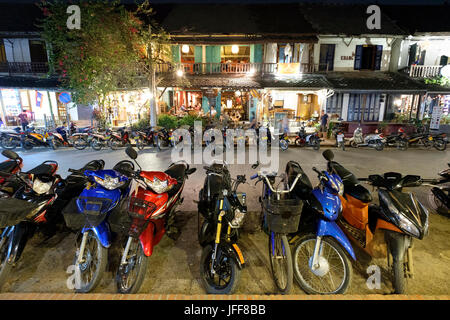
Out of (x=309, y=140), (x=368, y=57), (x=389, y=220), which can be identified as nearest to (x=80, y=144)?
(x=309, y=140)

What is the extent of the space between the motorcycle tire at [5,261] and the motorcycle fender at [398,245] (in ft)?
14.9

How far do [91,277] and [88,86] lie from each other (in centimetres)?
1078

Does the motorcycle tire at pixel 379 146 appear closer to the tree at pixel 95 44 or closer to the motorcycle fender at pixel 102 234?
the tree at pixel 95 44

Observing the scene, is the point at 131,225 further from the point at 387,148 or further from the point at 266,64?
the point at 266,64

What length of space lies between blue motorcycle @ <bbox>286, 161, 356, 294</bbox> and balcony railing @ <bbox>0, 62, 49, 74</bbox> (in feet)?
70.5

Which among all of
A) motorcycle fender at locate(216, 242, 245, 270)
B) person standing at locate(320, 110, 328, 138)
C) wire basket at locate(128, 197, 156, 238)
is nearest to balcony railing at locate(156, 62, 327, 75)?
person standing at locate(320, 110, 328, 138)

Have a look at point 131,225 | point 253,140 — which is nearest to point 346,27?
point 253,140

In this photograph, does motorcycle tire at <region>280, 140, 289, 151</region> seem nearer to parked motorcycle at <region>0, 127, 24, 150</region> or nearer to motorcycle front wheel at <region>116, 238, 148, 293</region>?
motorcycle front wheel at <region>116, 238, 148, 293</region>

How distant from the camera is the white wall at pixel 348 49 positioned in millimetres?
17125

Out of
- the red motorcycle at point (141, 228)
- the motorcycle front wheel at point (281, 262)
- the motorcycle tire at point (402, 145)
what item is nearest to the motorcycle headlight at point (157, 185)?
the red motorcycle at point (141, 228)

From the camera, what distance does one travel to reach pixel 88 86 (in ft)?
38.4

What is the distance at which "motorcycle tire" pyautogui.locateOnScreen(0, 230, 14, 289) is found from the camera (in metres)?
3.05
